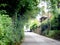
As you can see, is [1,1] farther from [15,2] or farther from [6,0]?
[15,2]

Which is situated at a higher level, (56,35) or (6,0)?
(6,0)

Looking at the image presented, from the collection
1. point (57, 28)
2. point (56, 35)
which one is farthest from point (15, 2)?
point (57, 28)

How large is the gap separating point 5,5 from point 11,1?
135 centimetres

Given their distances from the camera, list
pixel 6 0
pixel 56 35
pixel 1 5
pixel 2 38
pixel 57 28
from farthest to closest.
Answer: pixel 57 28, pixel 56 35, pixel 6 0, pixel 1 5, pixel 2 38

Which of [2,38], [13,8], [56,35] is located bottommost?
[56,35]

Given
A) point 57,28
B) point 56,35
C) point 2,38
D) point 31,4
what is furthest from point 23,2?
point 57,28

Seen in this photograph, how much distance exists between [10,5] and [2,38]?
7.42 meters

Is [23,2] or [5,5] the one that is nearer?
[5,5]

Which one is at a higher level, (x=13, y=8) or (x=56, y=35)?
(x=13, y=8)

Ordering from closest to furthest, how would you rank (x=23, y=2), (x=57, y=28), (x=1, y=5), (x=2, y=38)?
(x=2, y=38)
(x=1, y=5)
(x=23, y=2)
(x=57, y=28)

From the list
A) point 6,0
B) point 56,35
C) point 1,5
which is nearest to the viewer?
point 1,5

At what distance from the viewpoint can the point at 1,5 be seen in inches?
552

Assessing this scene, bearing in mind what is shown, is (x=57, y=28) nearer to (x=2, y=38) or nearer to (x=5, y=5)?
(x=5, y=5)

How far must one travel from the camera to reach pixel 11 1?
15.6 m
